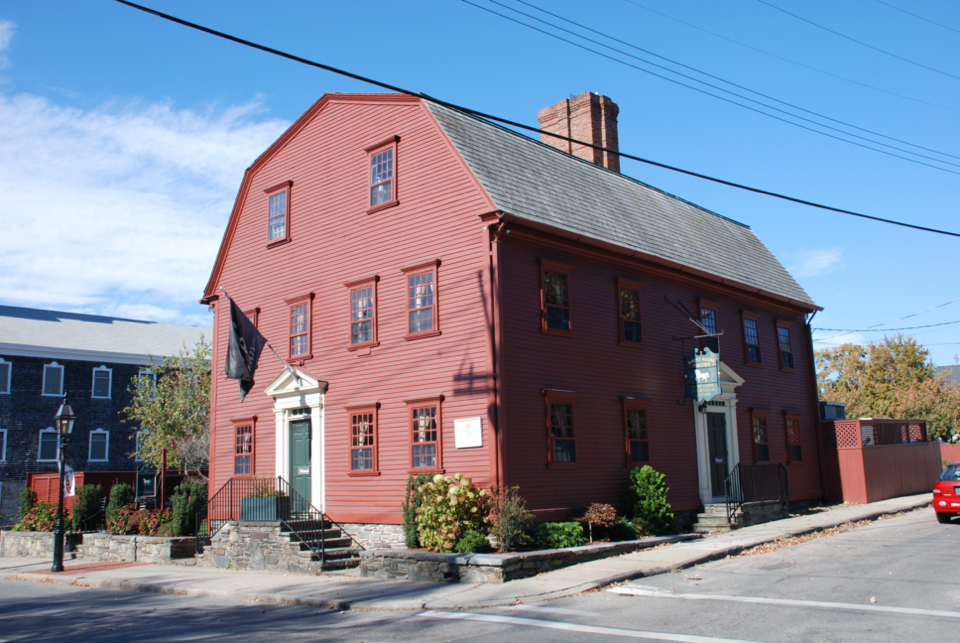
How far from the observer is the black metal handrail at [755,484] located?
1961cm

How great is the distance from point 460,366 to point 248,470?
7.94m

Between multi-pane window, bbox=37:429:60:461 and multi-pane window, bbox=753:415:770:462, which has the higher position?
multi-pane window, bbox=37:429:60:461

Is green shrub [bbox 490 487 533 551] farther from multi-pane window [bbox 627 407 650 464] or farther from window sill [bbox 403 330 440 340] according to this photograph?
multi-pane window [bbox 627 407 650 464]

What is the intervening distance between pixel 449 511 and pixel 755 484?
33.5 ft

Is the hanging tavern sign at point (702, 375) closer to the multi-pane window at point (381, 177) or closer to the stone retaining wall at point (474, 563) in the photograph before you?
the stone retaining wall at point (474, 563)

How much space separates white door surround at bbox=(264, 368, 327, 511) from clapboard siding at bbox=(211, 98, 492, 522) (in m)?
0.25

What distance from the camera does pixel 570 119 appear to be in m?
25.2

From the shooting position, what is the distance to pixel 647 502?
1648 cm

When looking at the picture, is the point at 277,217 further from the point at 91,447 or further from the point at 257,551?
the point at 91,447

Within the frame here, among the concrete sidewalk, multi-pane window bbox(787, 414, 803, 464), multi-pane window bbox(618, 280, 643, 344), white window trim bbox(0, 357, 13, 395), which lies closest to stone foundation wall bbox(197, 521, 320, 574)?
the concrete sidewalk

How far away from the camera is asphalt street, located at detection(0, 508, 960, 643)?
834cm

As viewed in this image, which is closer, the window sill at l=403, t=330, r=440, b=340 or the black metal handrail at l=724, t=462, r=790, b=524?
the window sill at l=403, t=330, r=440, b=340

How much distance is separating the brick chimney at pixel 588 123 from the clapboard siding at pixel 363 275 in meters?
8.52

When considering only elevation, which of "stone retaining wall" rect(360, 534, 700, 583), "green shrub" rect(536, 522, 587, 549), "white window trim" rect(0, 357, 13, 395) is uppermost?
"white window trim" rect(0, 357, 13, 395)
